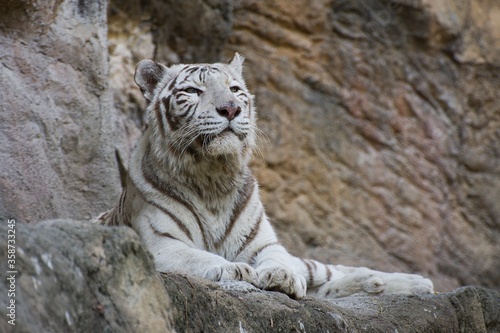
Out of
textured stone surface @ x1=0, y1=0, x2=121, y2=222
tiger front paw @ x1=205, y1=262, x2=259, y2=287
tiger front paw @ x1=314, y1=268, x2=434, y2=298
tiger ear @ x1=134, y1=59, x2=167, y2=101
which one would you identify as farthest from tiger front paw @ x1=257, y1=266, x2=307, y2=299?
textured stone surface @ x1=0, y1=0, x2=121, y2=222

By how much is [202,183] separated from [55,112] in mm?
1543

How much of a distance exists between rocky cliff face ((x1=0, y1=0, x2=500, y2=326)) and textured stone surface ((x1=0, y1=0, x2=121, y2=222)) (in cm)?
85

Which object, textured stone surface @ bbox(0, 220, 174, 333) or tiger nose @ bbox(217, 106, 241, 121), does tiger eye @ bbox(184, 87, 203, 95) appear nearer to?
tiger nose @ bbox(217, 106, 241, 121)

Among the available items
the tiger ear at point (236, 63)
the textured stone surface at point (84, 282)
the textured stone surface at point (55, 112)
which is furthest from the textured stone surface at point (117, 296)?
the textured stone surface at point (55, 112)

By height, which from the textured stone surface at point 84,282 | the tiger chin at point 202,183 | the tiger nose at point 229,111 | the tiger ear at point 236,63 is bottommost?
the tiger chin at point 202,183

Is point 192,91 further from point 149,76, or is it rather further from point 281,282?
point 281,282

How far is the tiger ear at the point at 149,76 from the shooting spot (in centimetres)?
529

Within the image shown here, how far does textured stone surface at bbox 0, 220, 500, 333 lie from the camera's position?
272 cm

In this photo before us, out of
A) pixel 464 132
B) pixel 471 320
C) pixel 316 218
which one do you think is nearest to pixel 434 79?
pixel 464 132

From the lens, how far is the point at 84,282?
2879 millimetres

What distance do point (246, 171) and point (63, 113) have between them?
1612 mm

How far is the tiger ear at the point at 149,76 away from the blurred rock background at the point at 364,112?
1641 millimetres

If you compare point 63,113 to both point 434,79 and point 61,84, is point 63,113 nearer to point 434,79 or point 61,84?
point 61,84

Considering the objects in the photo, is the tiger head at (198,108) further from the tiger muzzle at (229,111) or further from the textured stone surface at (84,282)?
the textured stone surface at (84,282)
